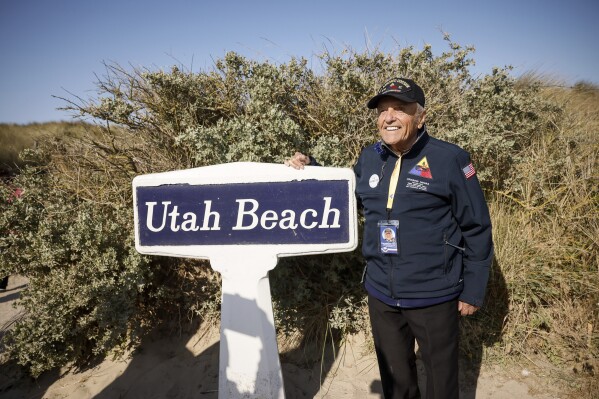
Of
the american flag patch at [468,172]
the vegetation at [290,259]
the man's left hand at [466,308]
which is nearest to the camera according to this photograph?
the american flag patch at [468,172]

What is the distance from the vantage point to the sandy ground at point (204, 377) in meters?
2.66

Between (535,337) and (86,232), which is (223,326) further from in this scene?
(535,337)

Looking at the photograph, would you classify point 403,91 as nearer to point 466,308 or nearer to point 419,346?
point 466,308

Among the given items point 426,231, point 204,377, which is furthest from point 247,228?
point 204,377

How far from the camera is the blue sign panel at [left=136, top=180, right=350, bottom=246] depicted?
6.50 ft

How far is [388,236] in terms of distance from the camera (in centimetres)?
192

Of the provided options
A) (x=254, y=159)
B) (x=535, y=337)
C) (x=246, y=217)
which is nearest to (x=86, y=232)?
(x=254, y=159)

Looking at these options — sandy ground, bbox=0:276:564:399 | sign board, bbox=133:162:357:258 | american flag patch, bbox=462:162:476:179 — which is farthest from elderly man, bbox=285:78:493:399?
sandy ground, bbox=0:276:564:399

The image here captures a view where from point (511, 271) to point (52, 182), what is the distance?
15.0 feet

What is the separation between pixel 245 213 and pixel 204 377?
1787mm

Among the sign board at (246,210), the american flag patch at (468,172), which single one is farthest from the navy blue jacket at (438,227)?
the sign board at (246,210)

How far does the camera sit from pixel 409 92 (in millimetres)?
1841

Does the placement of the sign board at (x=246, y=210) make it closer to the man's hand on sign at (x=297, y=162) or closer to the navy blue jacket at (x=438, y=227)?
the man's hand on sign at (x=297, y=162)

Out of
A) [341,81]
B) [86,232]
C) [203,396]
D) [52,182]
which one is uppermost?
[341,81]
